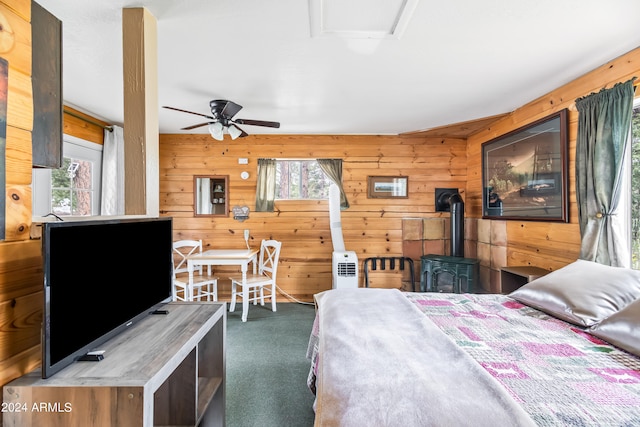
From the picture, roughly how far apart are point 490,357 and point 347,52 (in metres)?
1.96

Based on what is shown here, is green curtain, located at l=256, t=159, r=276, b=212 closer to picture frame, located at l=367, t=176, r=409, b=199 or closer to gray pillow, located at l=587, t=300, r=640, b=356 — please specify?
picture frame, located at l=367, t=176, r=409, b=199

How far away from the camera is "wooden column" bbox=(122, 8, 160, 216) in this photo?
155 cm

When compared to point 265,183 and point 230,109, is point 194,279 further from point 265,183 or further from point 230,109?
point 230,109

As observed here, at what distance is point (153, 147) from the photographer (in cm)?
165

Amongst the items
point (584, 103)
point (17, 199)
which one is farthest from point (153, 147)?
point (584, 103)

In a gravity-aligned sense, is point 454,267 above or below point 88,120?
below

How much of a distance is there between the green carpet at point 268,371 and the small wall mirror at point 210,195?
1525 millimetres

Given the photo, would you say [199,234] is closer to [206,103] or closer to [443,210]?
[206,103]

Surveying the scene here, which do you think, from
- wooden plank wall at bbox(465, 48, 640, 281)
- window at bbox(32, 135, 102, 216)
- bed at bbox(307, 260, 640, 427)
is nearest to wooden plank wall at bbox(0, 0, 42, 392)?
bed at bbox(307, 260, 640, 427)

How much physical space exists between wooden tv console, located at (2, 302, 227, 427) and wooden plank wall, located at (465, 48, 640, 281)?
289 centimetres

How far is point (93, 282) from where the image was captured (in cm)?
106

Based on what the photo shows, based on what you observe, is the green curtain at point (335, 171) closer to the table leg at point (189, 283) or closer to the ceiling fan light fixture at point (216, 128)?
the ceiling fan light fixture at point (216, 128)

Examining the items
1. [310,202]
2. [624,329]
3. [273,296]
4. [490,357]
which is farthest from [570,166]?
[273,296]

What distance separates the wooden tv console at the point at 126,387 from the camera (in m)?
0.84
